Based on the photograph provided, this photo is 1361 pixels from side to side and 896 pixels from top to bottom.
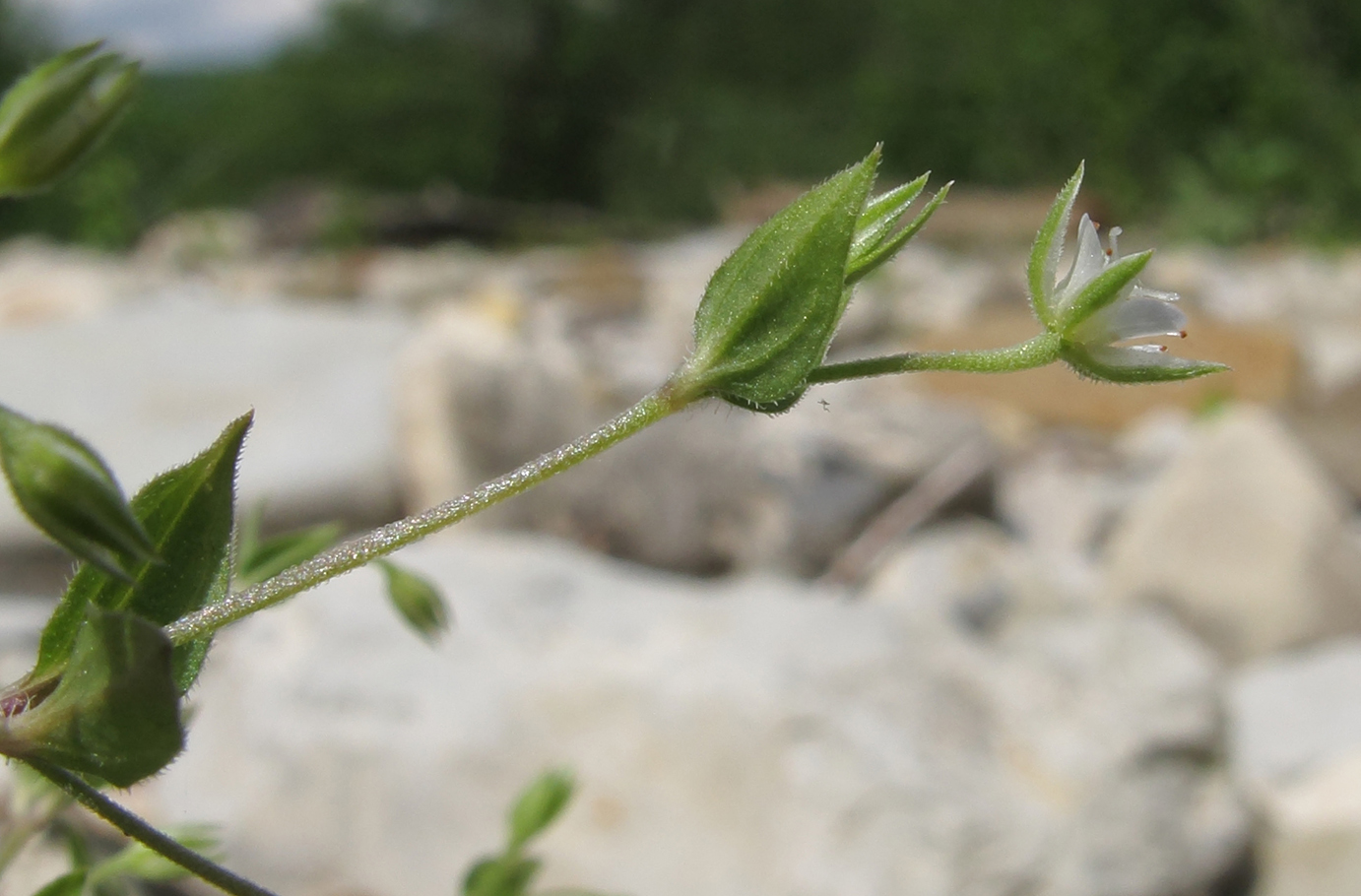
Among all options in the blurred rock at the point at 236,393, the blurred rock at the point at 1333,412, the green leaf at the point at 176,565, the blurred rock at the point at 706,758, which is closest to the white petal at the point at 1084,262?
the green leaf at the point at 176,565

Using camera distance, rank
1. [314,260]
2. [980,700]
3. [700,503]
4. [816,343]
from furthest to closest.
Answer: [314,260], [700,503], [980,700], [816,343]

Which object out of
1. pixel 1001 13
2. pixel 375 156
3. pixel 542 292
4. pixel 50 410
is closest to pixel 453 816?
pixel 50 410

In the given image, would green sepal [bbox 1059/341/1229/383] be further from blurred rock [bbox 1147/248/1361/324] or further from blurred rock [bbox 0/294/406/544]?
blurred rock [bbox 1147/248/1361/324]

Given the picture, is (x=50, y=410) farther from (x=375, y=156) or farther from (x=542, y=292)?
(x=375, y=156)

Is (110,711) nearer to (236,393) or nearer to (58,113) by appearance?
(58,113)

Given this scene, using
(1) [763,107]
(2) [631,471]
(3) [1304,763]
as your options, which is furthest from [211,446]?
(1) [763,107]
